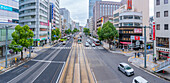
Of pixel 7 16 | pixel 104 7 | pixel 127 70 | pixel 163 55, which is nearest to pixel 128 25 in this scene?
pixel 163 55

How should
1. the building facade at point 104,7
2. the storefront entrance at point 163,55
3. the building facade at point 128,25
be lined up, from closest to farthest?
the storefront entrance at point 163,55 → the building facade at point 128,25 → the building facade at point 104,7

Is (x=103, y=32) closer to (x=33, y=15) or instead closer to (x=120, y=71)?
(x=120, y=71)

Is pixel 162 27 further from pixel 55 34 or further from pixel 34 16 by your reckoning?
pixel 34 16

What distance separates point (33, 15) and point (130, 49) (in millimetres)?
51032

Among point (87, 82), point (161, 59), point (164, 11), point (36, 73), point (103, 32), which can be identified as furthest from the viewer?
point (103, 32)

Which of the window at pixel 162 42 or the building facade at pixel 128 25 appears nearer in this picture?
the window at pixel 162 42

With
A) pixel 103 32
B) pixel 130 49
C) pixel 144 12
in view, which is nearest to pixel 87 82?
pixel 103 32

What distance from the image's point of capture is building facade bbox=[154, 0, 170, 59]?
26208 millimetres

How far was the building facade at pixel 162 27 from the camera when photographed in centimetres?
2621

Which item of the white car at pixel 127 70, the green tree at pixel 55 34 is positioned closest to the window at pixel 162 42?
the white car at pixel 127 70

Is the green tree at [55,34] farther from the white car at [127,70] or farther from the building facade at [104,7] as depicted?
the building facade at [104,7]

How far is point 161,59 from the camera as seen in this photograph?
29531mm

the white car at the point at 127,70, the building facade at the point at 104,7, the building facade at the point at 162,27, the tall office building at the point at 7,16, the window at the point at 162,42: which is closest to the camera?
the white car at the point at 127,70

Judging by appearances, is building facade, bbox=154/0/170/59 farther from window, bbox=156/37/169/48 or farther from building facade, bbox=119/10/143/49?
building facade, bbox=119/10/143/49
